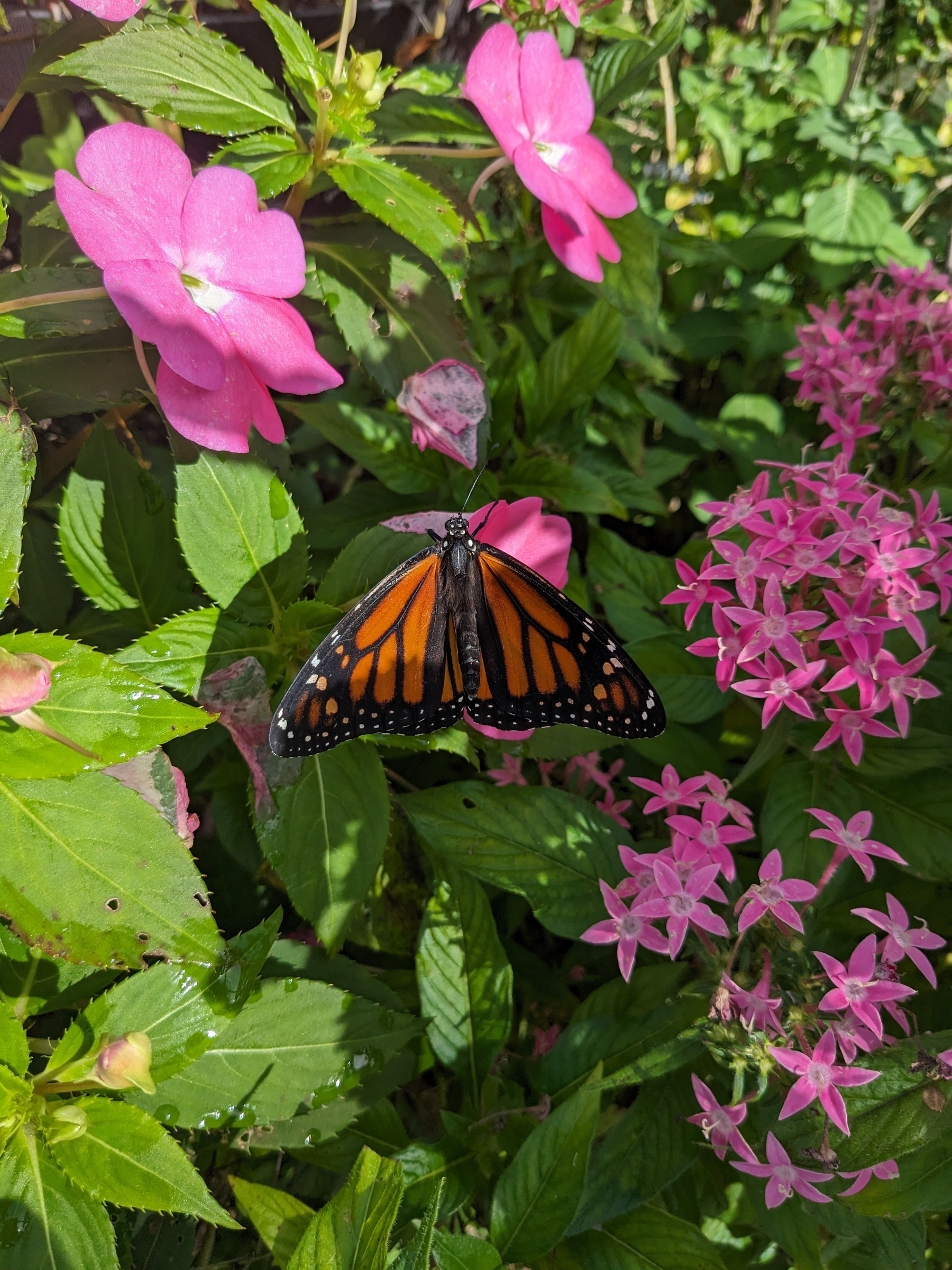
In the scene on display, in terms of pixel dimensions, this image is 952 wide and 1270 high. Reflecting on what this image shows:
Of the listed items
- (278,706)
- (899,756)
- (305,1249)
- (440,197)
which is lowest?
(305,1249)

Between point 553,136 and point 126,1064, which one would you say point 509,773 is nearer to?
point 126,1064

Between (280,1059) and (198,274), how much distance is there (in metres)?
0.92

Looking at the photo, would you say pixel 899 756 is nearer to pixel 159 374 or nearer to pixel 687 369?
pixel 159 374

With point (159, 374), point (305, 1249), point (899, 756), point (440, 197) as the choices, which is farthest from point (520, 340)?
point (305, 1249)

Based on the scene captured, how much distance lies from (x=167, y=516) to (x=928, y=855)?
116cm

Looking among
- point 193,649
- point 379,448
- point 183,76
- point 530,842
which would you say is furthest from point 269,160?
point 530,842

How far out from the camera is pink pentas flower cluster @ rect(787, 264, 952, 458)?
139cm

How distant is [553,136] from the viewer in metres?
1.18

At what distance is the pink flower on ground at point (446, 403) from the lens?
1.09 metres

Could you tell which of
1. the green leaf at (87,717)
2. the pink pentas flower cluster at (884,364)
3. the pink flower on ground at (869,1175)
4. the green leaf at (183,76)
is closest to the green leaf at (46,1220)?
the green leaf at (87,717)

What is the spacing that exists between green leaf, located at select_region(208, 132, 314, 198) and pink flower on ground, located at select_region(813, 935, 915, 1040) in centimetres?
104

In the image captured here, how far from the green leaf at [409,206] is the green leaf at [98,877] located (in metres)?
0.70

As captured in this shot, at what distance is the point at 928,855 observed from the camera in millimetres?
1154

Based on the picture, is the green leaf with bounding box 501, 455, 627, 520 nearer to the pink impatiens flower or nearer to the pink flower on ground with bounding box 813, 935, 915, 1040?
the pink impatiens flower
